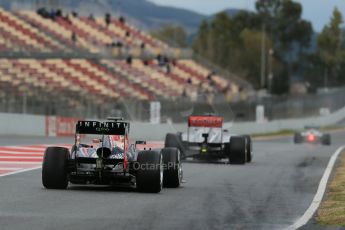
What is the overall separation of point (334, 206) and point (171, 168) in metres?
3.60

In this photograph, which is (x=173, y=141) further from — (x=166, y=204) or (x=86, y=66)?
(x=86, y=66)

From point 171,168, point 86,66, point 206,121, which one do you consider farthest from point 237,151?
point 86,66

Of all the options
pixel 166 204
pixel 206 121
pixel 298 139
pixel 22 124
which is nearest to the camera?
pixel 166 204

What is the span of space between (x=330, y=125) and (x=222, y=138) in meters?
60.8

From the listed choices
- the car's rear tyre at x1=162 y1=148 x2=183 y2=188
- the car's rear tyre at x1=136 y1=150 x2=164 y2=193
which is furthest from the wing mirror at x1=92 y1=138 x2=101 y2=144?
the car's rear tyre at x1=162 y1=148 x2=183 y2=188

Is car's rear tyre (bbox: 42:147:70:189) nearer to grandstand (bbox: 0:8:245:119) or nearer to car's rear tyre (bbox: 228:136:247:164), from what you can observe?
car's rear tyre (bbox: 228:136:247:164)

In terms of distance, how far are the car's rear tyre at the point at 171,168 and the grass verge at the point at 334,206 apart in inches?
99.0

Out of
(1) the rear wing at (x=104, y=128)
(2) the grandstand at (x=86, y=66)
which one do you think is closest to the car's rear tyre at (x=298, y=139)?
(2) the grandstand at (x=86, y=66)

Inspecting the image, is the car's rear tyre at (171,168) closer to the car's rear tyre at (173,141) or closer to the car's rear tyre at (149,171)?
the car's rear tyre at (149,171)

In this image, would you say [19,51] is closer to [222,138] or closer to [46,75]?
[46,75]

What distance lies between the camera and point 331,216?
1216 cm

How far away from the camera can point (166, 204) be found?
533 inches

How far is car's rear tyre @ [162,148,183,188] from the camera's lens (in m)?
16.3

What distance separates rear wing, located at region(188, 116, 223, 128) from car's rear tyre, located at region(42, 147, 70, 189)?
1142cm
